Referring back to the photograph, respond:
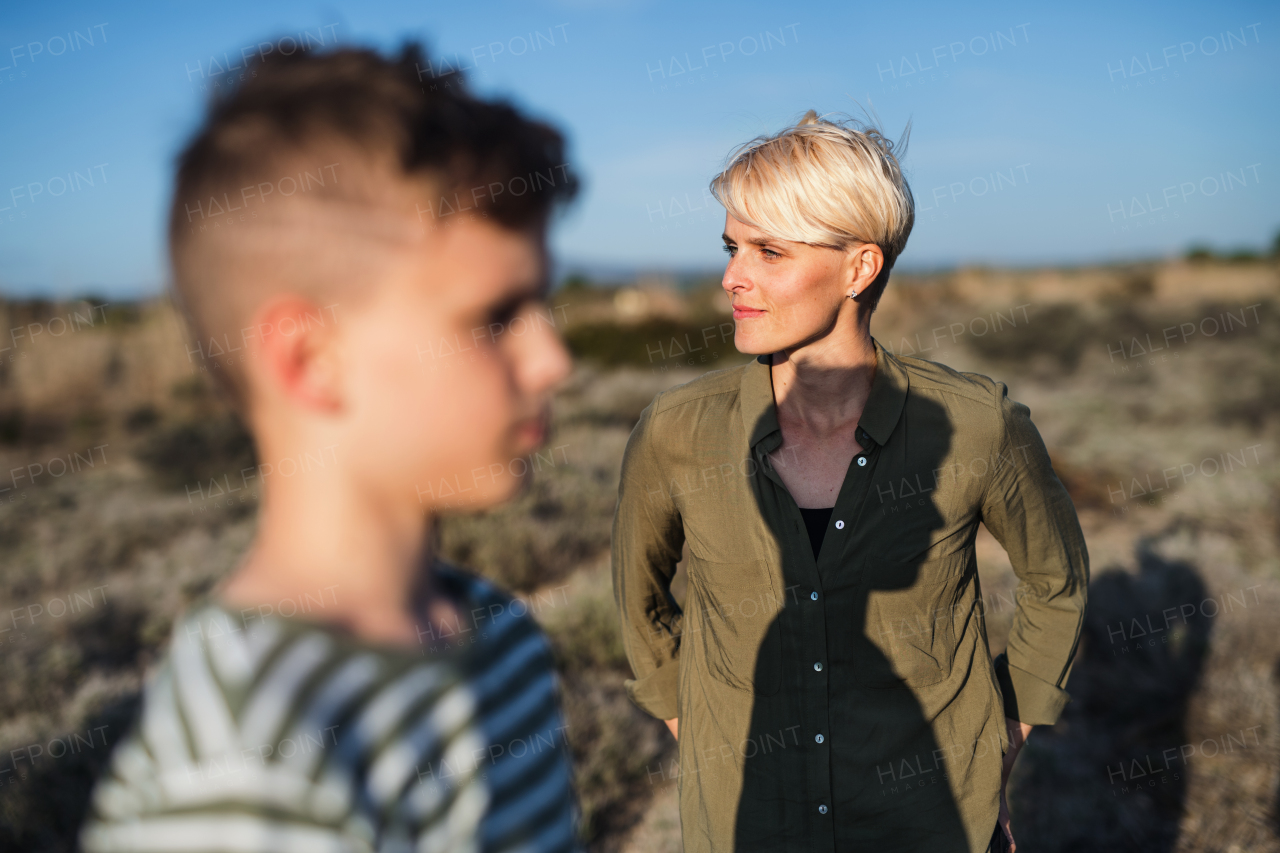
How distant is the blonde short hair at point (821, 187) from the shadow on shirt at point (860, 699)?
0.62 meters

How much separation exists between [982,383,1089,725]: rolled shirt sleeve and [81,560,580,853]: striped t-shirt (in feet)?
5.37

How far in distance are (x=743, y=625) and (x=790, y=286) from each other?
937 millimetres

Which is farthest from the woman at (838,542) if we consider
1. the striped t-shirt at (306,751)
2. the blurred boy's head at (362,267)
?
the blurred boy's head at (362,267)

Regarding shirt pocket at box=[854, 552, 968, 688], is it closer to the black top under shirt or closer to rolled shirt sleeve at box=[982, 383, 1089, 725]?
the black top under shirt

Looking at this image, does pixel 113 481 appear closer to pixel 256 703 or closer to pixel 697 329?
pixel 256 703

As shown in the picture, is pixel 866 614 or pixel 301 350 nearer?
pixel 301 350

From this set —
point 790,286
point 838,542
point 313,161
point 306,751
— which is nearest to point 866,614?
point 838,542

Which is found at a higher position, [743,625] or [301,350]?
[301,350]

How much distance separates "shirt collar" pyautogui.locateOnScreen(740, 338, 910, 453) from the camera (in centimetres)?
197

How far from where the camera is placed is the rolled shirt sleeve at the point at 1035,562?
199 cm

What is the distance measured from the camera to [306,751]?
0.61m

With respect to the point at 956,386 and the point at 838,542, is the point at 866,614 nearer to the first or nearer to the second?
the point at 838,542

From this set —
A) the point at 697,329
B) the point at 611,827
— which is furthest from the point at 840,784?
the point at 697,329

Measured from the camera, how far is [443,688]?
743 mm
